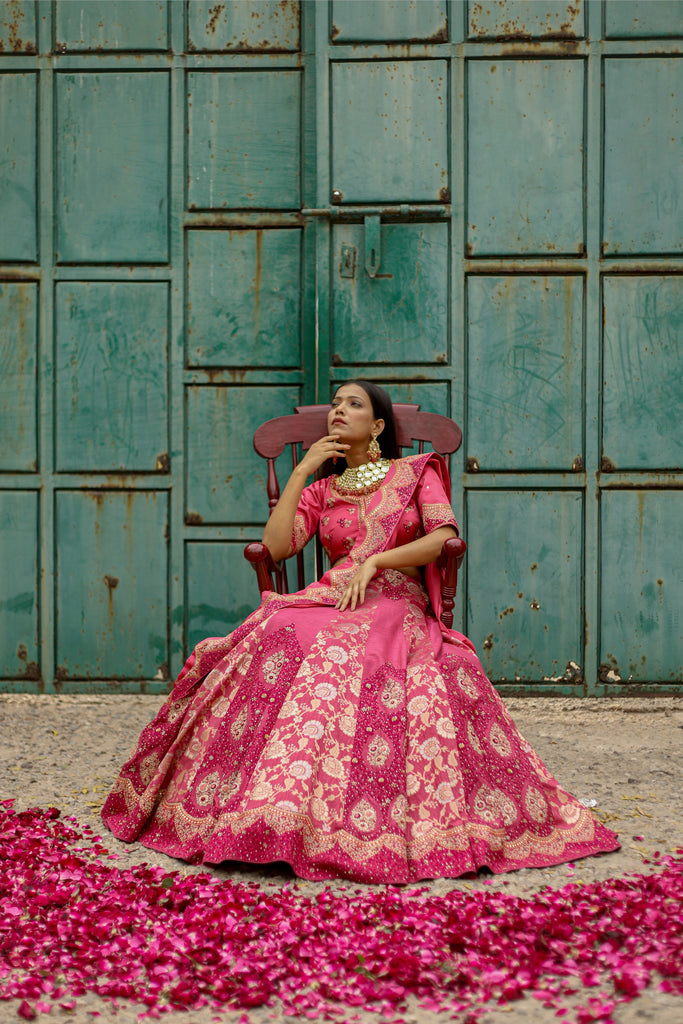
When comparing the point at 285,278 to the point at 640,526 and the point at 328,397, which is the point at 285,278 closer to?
the point at 328,397

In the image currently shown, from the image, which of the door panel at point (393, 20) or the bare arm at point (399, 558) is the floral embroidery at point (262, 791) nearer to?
the bare arm at point (399, 558)

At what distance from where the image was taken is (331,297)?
3.89m

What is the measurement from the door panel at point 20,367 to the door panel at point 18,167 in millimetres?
204

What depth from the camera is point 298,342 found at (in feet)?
13.1

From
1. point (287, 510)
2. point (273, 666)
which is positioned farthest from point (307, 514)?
point (273, 666)

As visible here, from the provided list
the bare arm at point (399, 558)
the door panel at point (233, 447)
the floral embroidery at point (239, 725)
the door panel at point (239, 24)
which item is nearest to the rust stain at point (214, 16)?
the door panel at point (239, 24)

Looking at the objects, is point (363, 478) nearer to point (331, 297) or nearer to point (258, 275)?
point (331, 297)

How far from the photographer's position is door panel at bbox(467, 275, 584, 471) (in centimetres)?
389

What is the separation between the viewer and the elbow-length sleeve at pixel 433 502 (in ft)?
8.70

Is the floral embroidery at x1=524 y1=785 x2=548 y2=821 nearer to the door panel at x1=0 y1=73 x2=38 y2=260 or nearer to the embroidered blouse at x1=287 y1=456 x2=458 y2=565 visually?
the embroidered blouse at x1=287 y1=456 x2=458 y2=565

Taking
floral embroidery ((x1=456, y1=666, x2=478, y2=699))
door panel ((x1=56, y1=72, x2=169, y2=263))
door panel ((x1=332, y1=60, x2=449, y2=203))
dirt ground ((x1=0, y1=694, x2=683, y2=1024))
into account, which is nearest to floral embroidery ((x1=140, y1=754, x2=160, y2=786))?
dirt ground ((x1=0, y1=694, x2=683, y2=1024))

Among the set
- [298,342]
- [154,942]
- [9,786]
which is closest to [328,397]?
[298,342]

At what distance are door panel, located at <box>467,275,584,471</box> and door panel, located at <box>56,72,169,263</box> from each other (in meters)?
1.65

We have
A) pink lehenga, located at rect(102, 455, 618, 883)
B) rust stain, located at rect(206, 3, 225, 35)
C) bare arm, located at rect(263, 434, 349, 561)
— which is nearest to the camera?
pink lehenga, located at rect(102, 455, 618, 883)
